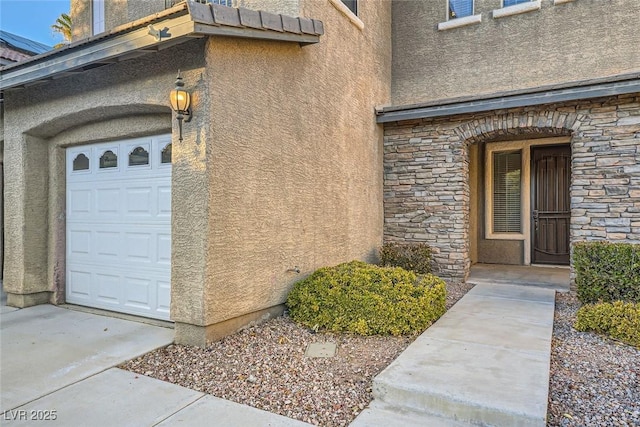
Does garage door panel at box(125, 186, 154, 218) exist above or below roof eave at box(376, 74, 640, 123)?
below

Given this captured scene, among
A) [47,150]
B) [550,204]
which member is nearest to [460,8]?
[550,204]

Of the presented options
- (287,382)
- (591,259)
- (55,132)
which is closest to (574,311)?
(591,259)

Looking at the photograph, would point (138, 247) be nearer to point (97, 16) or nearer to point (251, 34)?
point (251, 34)

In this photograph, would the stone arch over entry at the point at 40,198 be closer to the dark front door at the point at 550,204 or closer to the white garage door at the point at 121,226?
the white garage door at the point at 121,226

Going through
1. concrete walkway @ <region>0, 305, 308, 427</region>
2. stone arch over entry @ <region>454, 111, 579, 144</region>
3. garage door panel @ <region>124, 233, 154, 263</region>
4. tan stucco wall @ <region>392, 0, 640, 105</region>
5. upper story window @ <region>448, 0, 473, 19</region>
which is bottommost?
concrete walkway @ <region>0, 305, 308, 427</region>

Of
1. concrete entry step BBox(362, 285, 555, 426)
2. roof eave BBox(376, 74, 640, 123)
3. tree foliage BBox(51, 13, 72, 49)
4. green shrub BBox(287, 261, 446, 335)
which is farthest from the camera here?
tree foliage BBox(51, 13, 72, 49)

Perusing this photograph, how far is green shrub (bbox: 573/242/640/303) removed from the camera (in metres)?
5.66

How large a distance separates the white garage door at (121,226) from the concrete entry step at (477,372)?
3.53 metres

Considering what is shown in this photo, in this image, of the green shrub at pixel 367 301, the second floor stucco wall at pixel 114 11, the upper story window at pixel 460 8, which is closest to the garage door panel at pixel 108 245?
the green shrub at pixel 367 301

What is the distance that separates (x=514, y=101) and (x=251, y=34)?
4987 millimetres

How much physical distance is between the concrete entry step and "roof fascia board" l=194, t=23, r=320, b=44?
12.9 ft

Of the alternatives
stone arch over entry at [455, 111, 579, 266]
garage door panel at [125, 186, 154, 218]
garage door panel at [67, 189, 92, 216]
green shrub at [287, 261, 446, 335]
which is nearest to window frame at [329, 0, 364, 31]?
stone arch over entry at [455, 111, 579, 266]

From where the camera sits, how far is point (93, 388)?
3662 mm

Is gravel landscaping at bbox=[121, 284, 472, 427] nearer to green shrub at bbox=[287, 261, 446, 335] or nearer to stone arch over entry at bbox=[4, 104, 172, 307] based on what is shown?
green shrub at bbox=[287, 261, 446, 335]
